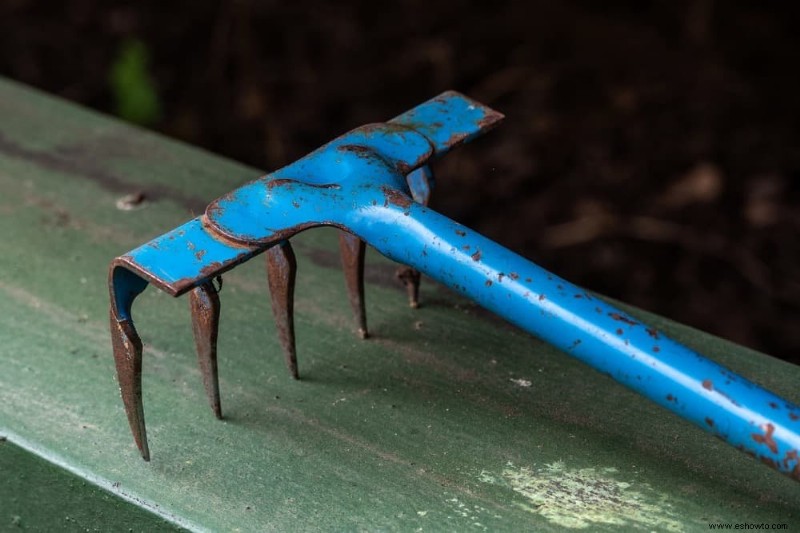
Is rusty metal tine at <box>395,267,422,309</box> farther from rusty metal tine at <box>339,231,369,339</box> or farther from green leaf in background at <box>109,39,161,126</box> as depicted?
green leaf in background at <box>109,39,161,126</box>

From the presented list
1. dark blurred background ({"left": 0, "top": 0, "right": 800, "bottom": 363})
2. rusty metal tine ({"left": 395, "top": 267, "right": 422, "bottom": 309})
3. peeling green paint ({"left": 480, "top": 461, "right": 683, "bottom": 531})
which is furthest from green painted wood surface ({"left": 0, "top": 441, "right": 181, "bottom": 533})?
dark blurred background ({"left": 0, "top": 0, "right": 800, "bottom": 363})

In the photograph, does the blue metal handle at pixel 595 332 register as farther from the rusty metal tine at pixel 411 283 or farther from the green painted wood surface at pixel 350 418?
the rusty metal tine at pixel 411 283

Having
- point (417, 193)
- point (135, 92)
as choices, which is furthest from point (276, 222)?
point (135, 92)

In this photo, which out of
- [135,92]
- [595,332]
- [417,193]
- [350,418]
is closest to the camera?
[595,332]

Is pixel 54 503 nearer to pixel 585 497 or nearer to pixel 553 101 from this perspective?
pixel 585 497

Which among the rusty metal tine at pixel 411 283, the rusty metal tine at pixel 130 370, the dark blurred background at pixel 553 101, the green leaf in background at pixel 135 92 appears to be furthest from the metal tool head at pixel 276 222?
the green leaf in background at pixel 135 92
